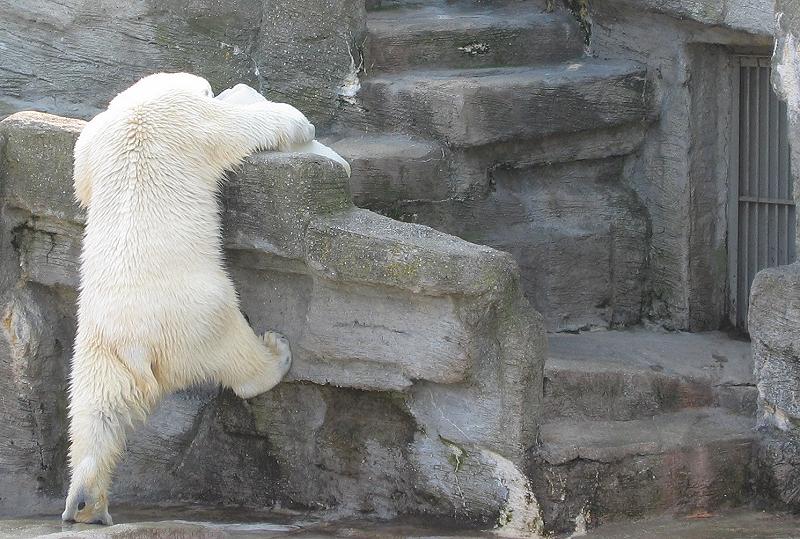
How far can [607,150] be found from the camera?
251 inches

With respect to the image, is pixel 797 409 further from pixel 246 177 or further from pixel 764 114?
pixel 246 177

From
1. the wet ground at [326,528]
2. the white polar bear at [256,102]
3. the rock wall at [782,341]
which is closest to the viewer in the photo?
A: the wet ground at [326,528]

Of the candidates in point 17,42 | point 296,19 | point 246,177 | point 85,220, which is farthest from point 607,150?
point 17,42

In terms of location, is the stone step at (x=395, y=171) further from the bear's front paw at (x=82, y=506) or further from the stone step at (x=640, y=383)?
the bear's front paw at (x=82, y=506)

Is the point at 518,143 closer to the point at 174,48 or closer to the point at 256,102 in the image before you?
the point at 256,102

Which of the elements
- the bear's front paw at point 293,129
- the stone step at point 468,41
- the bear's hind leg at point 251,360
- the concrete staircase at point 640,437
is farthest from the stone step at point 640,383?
the stone step at point 468,41

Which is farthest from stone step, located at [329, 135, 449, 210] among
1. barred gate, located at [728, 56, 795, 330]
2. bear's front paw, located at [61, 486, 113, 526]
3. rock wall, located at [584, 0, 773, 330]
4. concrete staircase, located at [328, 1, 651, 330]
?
bear's front paw, located at [61, 486, 113, 526]

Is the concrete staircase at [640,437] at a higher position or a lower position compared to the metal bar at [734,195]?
lower

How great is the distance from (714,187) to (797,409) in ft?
5.44

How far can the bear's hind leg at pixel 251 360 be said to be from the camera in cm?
501

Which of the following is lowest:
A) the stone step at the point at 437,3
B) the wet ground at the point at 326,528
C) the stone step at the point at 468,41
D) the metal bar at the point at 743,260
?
the wet ground at the point at 326,528

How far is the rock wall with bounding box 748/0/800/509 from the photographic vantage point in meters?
4.82

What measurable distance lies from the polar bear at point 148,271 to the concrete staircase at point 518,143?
3.09 ft

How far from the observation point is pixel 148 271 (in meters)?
4.81
